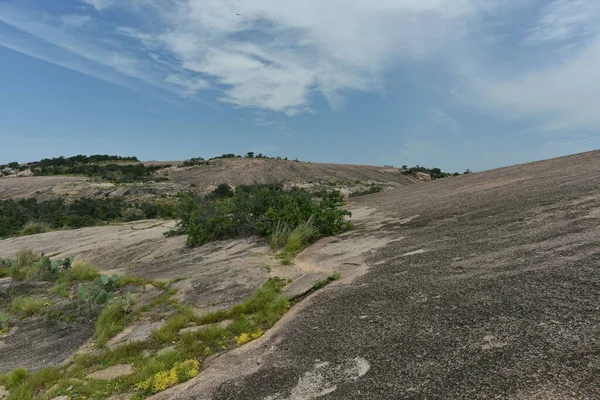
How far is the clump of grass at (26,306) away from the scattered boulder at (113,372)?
3518 mm

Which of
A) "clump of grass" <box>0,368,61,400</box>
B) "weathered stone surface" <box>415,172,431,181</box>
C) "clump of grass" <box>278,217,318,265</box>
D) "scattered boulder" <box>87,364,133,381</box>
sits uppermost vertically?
"weathered stone surface" <box>415,172,431,181</box>

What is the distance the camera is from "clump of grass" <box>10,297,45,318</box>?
659 centimetres

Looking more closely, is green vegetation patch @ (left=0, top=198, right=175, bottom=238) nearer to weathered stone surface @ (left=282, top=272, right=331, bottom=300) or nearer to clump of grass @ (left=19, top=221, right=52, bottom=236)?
clump of grass @ (left=19, top=221, right=52, bottom=236)

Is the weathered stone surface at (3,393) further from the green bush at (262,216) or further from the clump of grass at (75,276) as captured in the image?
the green bush at (262,216)

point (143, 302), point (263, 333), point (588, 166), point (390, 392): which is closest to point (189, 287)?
point (143, 302)

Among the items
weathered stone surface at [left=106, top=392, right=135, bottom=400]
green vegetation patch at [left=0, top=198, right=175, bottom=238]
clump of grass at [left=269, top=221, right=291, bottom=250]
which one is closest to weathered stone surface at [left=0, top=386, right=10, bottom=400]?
weathered stone surface at [left=106, top=392, right=135, bottom=400]

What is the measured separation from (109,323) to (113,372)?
1478 millimetres

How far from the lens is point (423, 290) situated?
13.1 ft

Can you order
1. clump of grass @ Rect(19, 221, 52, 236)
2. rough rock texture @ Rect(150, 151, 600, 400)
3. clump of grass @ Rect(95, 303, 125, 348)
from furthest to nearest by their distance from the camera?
clump of grass @ Rect(19, 221, 52, 236) < clump of grass @ Rect(95, 303, 125, 348) < rough rock texture @ Rect(150, 151, 600, 400)

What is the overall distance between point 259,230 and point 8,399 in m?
5.82

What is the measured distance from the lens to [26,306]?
665cm

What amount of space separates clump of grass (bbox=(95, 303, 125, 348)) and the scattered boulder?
787mm

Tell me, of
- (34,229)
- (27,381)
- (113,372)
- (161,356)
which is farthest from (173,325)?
(34,229)

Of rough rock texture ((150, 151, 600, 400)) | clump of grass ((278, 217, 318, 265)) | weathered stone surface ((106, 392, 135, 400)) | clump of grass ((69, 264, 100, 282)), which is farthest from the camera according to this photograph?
clump of grass ((69, 264, 100, 282))
